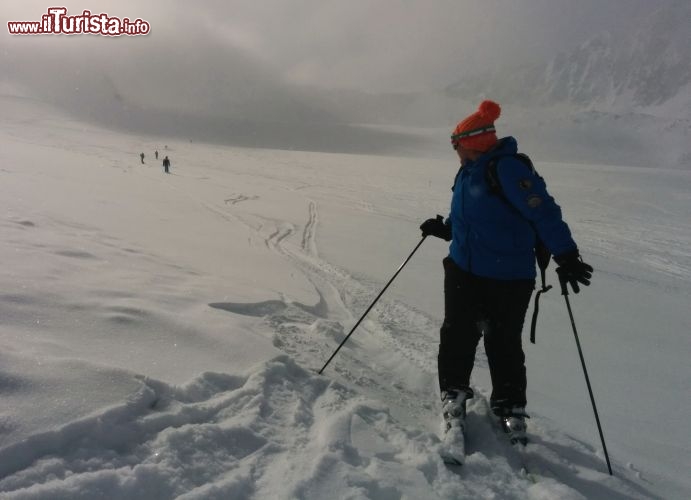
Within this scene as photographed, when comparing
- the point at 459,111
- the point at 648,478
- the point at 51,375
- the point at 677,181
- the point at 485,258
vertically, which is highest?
the point at 459,111

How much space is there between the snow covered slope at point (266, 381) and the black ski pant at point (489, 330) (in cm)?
27

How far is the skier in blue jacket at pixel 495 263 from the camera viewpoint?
2344mm

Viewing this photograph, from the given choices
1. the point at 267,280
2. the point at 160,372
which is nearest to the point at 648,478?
the point at 160,372

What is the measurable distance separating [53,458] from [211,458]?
0.57 m

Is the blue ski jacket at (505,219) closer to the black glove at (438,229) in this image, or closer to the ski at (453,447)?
the black glove at (438,229)

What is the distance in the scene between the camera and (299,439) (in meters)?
2.11

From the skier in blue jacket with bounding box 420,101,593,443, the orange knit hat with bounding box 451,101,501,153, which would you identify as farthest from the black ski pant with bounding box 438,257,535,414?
the orange knit hat with bounding box 451,101,501,153

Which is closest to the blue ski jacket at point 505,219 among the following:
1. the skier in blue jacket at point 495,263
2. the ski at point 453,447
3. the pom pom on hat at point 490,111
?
the skier in blue jacket at point 495,263

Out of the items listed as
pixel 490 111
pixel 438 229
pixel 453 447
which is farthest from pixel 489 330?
pixel 490 111

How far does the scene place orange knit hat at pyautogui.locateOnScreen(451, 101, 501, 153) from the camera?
2568mm

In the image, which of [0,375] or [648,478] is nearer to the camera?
[0,375]

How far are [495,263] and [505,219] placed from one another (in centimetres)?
27

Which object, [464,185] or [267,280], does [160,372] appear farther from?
[267,280]

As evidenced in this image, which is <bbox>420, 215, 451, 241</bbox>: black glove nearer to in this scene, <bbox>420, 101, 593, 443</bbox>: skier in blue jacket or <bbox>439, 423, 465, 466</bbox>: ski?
<bbox>420, 101, 593, 443</bbox>: skier in blue jacket
